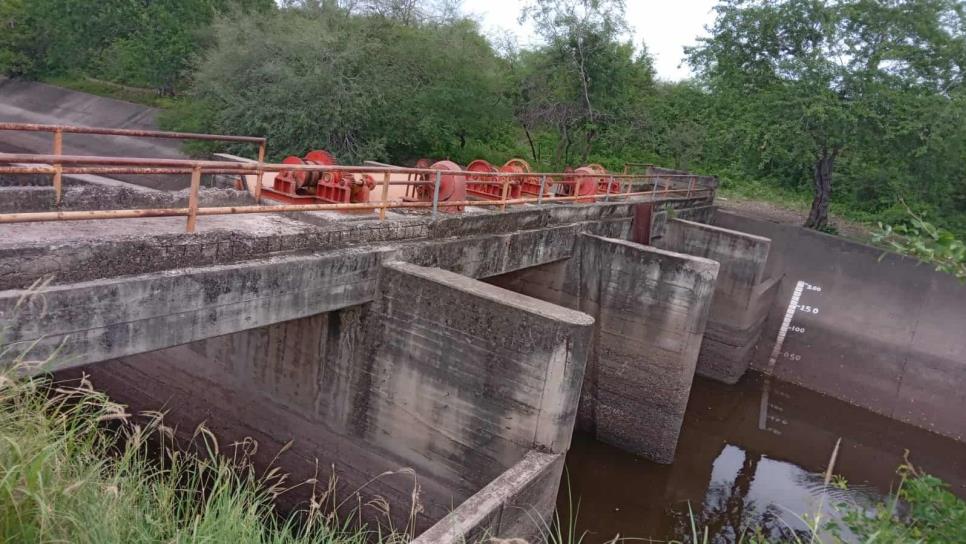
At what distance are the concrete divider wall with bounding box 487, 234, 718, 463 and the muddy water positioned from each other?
48 cm

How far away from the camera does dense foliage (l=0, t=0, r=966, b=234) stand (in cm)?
1605

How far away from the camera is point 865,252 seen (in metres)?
15.1

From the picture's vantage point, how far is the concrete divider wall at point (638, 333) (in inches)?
385

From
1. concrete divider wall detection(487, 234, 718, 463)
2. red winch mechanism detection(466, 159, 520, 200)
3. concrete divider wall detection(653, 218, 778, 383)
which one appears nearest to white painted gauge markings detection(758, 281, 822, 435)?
concrete divider wall detection(653, 218, 778, 383)

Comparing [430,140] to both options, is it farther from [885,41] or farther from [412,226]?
[412,226]

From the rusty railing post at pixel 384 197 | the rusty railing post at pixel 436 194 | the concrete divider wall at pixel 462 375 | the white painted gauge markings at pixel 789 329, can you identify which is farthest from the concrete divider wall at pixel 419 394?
the white painted gauge markings at pixel 789 329

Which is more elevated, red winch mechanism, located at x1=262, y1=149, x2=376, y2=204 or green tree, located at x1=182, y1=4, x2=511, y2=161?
green tree, located at x1=182, y1=4, x2=511, y2=161

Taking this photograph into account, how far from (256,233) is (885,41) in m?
17.1

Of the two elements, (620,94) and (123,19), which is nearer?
(620,94)

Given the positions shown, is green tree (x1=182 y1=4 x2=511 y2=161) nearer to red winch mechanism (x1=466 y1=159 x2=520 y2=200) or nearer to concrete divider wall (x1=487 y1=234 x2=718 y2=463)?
red winch mechanism (x1=466 y1=159 x2=520 y2=200)

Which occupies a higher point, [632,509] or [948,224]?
[948,224]

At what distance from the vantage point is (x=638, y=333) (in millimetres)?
10195

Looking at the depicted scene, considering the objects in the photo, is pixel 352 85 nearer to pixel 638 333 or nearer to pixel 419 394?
pixel 638 333

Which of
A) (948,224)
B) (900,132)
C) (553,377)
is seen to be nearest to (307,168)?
(553,377)
